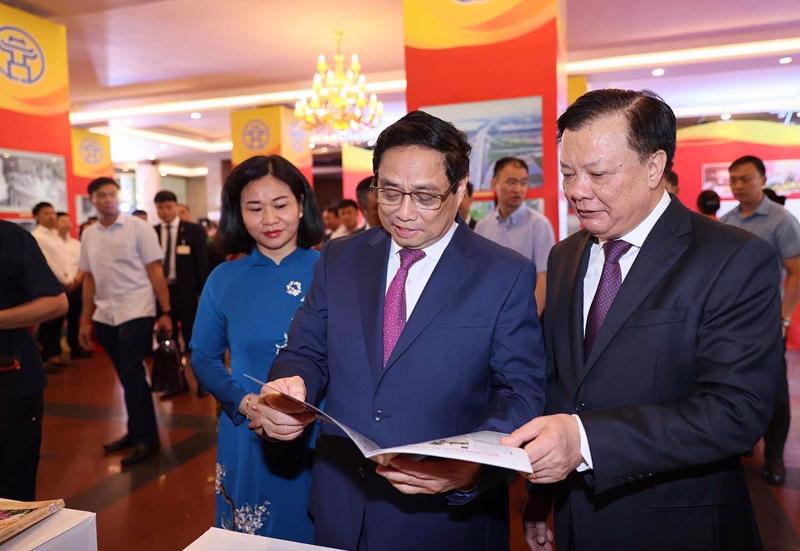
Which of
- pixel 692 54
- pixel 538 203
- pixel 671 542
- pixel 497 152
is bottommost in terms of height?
pixel 671 542

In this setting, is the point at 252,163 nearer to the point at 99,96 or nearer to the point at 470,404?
the point at 470,404

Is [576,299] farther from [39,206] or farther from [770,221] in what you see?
[39,206]

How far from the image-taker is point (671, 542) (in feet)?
3.96

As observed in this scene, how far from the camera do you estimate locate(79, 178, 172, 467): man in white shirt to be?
378 centimetres

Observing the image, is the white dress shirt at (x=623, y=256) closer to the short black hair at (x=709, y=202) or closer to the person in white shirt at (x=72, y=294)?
the short black hair at (x=709, y=202)

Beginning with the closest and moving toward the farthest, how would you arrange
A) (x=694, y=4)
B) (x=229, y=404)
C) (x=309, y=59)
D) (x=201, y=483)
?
(x=229, y=404) < (x=201, y=483) < (x=694, y=4) < (x=309, y=59)

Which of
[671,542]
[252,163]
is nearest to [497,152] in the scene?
[252,163]

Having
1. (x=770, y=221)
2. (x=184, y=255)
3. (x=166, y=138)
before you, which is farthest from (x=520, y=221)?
(x=166, y=138)

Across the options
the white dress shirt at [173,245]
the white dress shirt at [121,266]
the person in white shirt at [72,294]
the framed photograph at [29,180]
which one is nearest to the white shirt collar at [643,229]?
the white dress shirt at [121,266]

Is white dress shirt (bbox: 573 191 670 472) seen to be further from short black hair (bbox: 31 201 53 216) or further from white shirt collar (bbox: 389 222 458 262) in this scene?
short black hair (bbox: 31 201 53 216)

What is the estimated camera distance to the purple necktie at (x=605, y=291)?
129 cm

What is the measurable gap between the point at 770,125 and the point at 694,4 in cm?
434

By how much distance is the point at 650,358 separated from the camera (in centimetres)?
119

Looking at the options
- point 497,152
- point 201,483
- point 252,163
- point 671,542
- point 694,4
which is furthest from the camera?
point 694,4
